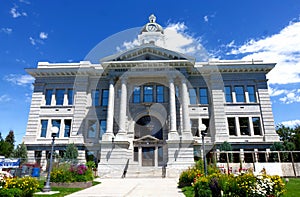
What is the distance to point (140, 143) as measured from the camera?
2611 cm

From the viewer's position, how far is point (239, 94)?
29.5 m

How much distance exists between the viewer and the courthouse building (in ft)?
84.5

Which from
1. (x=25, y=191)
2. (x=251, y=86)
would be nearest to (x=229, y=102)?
(x=251, y=86)

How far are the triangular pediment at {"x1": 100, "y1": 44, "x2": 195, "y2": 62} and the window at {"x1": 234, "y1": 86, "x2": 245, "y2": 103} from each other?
8.13 m

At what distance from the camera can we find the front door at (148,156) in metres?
25.7

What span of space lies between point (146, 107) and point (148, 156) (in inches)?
234

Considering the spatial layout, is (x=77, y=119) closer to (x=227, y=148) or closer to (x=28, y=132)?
(x=28, y=132)

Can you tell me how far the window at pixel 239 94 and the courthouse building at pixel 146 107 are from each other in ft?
0.41

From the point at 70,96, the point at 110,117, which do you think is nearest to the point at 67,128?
the point at 70,96

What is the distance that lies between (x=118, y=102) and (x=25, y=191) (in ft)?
63.5

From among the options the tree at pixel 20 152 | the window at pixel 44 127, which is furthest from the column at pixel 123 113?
the tree at pixel 20 152

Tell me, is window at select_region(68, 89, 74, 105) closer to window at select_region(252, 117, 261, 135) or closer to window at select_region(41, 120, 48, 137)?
window at select_region(41, 120, 48, 137)

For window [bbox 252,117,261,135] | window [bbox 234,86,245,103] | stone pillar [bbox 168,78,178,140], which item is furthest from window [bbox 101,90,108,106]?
window [bbox 252,117,261,135]

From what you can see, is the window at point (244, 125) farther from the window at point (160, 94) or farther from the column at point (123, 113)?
the column at point (123, 113)
